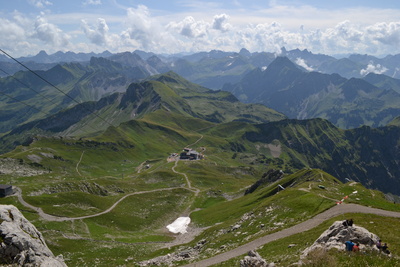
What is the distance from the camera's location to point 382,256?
30.4 metres

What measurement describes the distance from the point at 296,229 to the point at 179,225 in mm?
61864

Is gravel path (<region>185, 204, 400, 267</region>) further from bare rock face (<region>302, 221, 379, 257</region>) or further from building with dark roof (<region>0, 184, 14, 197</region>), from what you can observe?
building with dark roof (<region>0, 184, 14, 197</region>)

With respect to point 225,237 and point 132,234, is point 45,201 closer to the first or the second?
point 132,234

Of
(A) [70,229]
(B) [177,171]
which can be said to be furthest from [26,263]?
(B) [177,171]

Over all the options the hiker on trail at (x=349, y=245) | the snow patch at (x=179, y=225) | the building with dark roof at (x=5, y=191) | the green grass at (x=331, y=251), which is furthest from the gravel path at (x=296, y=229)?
the building with dark roof at (x=5, y=191)

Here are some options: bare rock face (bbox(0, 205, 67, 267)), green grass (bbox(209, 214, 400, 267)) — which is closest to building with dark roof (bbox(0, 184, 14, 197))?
bare rock face (bbox(0, 205, 67, 267))

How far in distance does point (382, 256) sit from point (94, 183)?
127 m

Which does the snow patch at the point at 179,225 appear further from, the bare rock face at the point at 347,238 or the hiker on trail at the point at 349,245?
the hiker on trail at the point at 349,245

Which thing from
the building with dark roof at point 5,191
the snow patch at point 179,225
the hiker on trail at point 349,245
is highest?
the hiker on trail at point 349,245

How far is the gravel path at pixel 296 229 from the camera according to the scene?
51.9m

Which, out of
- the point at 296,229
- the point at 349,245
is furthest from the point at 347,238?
the point at 296,229

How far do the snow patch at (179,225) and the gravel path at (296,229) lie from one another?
5014cm

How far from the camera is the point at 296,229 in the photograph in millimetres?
54938

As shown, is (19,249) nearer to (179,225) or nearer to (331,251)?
(331,251)
